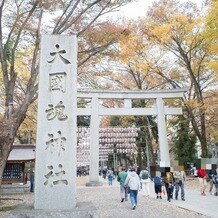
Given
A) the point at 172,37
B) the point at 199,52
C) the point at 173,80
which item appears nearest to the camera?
the point at 172,37

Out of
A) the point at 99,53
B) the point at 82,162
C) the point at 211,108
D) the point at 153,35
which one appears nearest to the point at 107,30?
the point at 99,53

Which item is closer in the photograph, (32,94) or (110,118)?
(32,94)

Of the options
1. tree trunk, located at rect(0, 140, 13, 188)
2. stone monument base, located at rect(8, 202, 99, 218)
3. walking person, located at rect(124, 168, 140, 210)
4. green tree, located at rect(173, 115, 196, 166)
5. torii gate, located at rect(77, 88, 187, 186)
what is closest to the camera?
stone monument base, located at rect(8, 202, 99, 218)

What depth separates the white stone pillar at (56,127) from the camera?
680cm

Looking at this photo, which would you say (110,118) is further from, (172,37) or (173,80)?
(172,37)

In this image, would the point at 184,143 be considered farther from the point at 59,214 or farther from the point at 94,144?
the point at 59,214

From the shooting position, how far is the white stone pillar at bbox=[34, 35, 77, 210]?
22.3 feet

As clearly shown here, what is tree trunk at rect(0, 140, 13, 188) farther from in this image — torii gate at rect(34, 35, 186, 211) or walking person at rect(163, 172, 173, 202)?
walking person at rect(163, 172, 173, 202)

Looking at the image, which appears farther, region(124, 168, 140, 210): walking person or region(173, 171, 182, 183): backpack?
region(173, 171, 182, 183): backpack

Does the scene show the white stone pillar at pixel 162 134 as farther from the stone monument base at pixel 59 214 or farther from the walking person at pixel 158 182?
the stone monument base at pixel 59 214

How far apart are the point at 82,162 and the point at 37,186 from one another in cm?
2941

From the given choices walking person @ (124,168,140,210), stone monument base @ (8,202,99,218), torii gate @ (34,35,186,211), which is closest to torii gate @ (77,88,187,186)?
walking person @ (124,168,140,210)

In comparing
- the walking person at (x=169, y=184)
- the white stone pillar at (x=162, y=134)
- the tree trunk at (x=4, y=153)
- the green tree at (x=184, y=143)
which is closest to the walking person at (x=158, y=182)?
the walking person at (x=169, y=184)

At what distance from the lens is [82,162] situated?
35.8 meters
